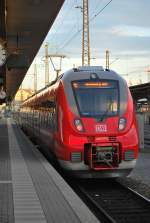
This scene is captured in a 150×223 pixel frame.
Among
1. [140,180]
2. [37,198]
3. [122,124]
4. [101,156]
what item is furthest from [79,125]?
[37,198]

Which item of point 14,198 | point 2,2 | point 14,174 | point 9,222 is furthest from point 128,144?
point 2,2

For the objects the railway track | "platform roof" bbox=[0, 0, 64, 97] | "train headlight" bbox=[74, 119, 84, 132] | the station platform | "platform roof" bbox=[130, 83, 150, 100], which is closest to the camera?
the station platform

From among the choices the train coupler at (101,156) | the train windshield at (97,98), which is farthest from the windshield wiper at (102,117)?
the train coupler at (101,156)

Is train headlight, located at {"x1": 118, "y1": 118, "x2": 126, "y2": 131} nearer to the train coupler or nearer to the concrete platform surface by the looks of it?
the train coupler

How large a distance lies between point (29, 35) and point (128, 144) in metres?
16.5

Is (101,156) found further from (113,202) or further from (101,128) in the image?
(113,202)

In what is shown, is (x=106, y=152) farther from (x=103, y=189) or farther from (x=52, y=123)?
(x=52, y=123)

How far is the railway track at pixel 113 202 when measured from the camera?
992 centimetres

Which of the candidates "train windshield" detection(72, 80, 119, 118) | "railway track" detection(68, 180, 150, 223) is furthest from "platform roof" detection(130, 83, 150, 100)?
"railway track" detection(68, 180, 150, 223)

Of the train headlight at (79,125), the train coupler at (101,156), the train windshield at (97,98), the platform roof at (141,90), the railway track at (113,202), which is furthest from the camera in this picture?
the platform roof at (141,90)

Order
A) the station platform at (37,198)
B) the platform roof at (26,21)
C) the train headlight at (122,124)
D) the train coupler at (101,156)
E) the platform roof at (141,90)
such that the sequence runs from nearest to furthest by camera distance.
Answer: the station platform at (37,198) → the train coupler at (101,156) → the train headlight at (122,124) → the platform roof at (26,21) → the platform roof at (141,90)

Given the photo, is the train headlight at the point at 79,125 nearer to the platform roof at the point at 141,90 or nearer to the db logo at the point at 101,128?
the db logo at the point at 101,128

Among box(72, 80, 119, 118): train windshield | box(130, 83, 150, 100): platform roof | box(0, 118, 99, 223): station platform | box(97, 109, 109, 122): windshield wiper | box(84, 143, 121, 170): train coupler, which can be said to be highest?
box(130, 83, 150, 100): platform roof

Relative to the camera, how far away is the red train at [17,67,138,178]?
43.0 feet
